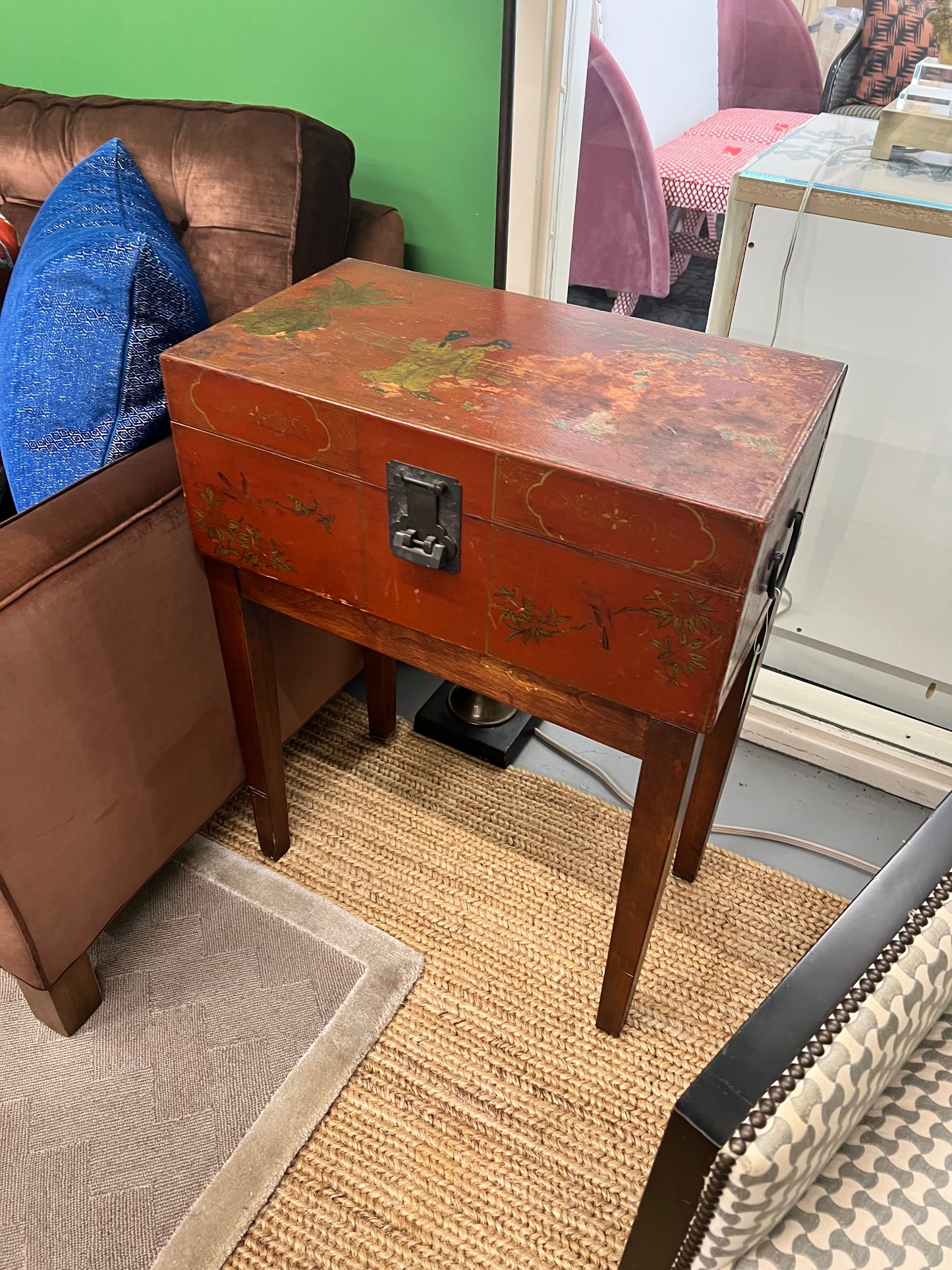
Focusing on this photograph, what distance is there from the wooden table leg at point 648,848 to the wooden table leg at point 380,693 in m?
0.54

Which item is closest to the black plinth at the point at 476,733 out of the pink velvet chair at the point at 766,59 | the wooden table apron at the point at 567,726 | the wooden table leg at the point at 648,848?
the wooden table apron at the point at 567,726

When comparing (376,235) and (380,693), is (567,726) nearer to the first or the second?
(380,693)

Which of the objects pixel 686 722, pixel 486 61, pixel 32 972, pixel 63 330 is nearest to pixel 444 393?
pixel 686 722

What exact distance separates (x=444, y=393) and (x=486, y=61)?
0.62 metres

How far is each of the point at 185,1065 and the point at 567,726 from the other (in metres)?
0.61

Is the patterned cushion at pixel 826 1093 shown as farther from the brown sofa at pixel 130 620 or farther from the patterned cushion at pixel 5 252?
the patterned cushion at pixel 5 252

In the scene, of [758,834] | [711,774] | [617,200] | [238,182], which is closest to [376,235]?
[238,182]

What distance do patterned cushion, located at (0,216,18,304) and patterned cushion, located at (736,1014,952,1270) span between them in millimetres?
1357

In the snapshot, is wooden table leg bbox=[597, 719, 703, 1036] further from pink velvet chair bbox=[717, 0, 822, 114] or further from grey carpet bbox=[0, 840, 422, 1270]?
pink velvet chair bbox=[717, 0, 822, 114]

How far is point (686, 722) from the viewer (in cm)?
77

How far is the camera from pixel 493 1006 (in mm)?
1118

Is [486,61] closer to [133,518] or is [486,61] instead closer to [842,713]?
[133,518]

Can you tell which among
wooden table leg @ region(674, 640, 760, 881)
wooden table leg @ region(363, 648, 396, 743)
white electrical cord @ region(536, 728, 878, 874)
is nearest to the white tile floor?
white electrical cord @ region(536, 728, 878, 874)

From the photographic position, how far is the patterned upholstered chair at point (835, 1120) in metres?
0.52
